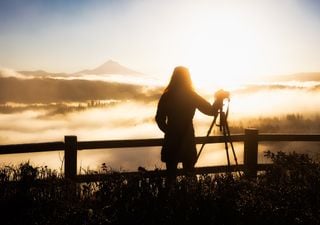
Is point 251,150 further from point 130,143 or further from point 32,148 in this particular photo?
point 32,148

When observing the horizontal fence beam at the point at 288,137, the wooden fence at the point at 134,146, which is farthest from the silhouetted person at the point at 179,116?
the horizontal fence beam at the point at 288,137

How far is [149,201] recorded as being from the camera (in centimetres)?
512

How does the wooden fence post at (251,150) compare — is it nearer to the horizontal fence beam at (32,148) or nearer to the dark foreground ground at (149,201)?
the dark foreground ground at (149,201)

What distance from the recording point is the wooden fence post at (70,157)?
7.93m

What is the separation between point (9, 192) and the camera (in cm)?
550

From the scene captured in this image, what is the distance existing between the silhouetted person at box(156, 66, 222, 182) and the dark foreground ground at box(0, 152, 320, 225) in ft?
5.63

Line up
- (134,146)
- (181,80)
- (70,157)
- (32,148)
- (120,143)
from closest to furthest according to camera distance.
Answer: (181,80) → (32,148) → (70,157) → (120,143) → (134,146)

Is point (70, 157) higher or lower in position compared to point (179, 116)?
lower

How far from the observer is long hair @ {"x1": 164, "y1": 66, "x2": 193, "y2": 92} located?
7.35m

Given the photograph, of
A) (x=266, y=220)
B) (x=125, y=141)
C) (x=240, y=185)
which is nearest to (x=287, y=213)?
(x=266, y=220)

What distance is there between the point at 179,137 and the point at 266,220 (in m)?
2.83

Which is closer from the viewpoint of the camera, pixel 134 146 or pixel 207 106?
pixel 207 106

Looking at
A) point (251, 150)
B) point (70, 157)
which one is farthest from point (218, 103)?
point (70, 157)

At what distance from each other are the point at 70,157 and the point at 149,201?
320 centimetres
